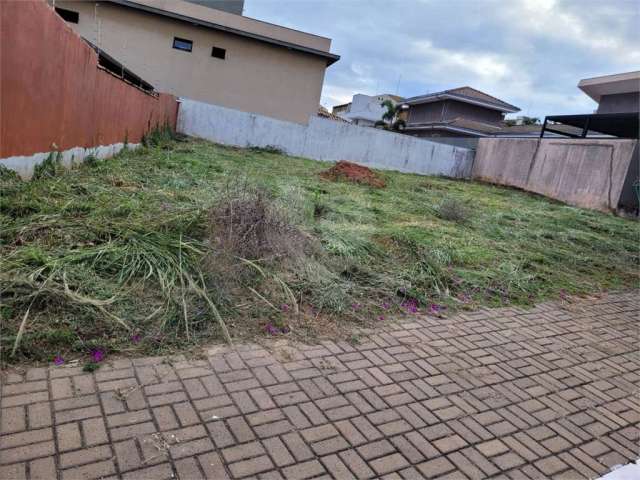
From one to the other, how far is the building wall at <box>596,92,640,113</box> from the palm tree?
675 inches

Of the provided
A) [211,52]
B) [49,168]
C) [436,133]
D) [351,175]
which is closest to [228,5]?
[211,52]

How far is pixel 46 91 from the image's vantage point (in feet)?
15.4

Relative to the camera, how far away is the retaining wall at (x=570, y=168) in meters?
11.8

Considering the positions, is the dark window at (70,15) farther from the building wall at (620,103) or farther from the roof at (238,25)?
the building wall at (620,103)

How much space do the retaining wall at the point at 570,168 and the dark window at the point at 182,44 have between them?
13.1 metres

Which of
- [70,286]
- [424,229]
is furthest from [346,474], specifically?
[424,229]

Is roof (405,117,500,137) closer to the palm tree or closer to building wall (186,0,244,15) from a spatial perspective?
the palm tree

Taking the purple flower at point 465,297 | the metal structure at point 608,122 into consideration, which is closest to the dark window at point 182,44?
the metal structure at point 608,122

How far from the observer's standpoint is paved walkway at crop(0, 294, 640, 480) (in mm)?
1831

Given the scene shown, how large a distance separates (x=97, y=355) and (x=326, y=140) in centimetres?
1653

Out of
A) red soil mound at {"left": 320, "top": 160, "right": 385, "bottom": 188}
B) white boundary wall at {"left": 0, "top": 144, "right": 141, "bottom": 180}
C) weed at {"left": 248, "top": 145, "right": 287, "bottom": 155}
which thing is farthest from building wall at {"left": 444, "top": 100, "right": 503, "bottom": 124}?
white boundary wall at {"left": 0, "top": 144, "right": 141, "bottom": 180}

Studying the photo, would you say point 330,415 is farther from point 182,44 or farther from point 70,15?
point 70,15

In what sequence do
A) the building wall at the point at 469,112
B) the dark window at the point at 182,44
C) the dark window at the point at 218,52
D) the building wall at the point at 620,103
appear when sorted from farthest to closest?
the building wall at the point at 469,112
the dark window at the point at 218,52
the dark window at the point at 182,44
the building wall at the point at 620,103

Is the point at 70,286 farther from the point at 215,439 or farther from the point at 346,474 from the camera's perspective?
the point at 346,474
